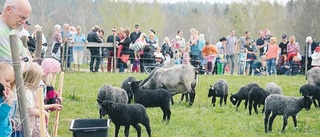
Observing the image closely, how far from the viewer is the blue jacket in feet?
16.4

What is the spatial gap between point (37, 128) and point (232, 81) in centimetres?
1348

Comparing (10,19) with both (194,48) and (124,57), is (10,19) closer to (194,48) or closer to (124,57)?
(124,57)

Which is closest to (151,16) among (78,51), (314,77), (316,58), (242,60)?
(242,60)

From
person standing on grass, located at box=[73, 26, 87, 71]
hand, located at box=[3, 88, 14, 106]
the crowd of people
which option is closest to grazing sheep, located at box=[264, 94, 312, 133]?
the crowd of people

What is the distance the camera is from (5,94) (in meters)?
4.98

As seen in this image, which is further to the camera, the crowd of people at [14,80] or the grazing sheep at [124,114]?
the grazing sheep at [124,114]

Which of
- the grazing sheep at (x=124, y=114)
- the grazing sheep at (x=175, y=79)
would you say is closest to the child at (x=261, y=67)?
the grazing sheep at (x=175, y=79)

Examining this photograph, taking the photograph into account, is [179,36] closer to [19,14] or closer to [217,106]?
[217,106]

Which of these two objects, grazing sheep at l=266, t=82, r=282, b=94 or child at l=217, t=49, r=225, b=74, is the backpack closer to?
grazing sheep at l=266, t=82, r=282, b=94

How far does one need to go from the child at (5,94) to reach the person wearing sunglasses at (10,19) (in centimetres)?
36

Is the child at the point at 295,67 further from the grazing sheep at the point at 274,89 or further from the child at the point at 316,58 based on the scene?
the grazing sheep at the point at 274,89

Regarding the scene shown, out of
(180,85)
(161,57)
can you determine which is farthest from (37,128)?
(161,57)

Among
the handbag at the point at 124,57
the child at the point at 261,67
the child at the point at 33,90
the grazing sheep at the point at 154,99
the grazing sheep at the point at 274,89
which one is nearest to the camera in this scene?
the child at the point at 33,90

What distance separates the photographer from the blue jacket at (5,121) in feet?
16.4
